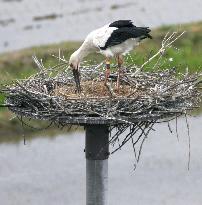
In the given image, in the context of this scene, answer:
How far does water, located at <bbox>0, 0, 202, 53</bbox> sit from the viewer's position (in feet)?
58.0

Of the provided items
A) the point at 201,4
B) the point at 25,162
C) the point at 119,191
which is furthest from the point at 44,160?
the point at 201,4

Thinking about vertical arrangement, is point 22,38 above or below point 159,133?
above

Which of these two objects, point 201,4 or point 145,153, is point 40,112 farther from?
point 201,4

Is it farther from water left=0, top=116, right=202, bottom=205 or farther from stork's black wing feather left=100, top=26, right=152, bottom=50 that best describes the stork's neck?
water left=0, top=116, right=202, bottom=205

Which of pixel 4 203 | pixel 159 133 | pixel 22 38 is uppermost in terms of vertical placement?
pixel 22 38

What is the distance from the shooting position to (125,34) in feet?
23.9

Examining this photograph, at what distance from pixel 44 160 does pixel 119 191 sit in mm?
1280

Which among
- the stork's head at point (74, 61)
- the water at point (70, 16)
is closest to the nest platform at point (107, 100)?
the stork's head at point (74, 61)

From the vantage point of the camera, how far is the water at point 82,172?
11227 mm

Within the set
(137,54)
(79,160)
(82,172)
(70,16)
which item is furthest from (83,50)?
(70,16)

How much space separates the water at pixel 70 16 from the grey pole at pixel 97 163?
30.3 ft

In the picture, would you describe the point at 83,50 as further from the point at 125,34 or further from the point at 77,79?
the point at 125,34

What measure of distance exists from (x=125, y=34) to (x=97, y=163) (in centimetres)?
101

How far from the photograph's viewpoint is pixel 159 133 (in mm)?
13383
